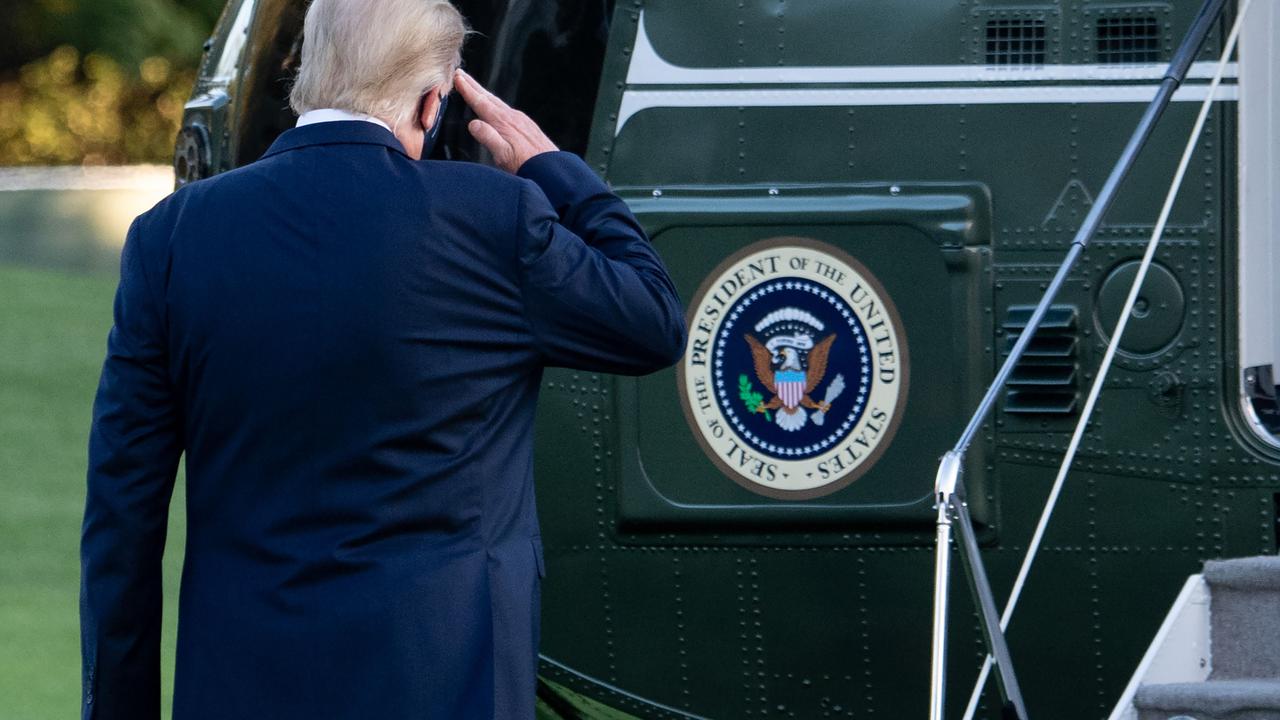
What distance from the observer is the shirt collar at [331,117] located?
89.0 inches

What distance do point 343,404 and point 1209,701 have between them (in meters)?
1.78

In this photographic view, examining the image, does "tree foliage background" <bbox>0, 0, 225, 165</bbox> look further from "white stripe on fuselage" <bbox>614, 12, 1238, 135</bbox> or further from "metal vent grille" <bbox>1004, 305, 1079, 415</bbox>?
"metal vent grille" <bbox>1004, 305, 1079, 415</bbox>

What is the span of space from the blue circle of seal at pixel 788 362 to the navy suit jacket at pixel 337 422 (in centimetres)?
194

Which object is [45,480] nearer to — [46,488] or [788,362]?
[46,488]

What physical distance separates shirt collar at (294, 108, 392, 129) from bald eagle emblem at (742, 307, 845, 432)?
2.07 metres

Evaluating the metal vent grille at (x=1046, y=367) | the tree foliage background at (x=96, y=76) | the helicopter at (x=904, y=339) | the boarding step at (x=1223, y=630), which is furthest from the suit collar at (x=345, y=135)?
the tree foliage background at (x=96, y=76)


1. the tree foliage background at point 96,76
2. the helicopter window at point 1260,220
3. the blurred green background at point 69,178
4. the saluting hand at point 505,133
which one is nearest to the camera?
the saluting hand at point 505,133

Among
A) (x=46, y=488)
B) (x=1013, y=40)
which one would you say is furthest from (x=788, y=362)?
(x=46, y=488)

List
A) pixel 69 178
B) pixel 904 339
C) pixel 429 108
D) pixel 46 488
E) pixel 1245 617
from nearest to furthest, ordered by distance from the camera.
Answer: pixel 429 108 → pixel 1245 617 → pixel 904 339 → pixel 46 488 → pixel 69 178

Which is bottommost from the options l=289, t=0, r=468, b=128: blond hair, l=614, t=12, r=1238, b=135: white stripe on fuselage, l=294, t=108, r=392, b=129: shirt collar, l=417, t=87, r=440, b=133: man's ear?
l=294, t=108, r=392, b=129: shirt collar

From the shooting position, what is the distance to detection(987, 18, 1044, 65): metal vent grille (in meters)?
4.24

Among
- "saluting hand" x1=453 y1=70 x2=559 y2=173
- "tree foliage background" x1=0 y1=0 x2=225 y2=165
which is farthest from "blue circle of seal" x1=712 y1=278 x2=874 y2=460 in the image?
"tree foliage background" x1=0 y1=0 x2=225 y2=165

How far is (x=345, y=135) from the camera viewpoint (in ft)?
7.39

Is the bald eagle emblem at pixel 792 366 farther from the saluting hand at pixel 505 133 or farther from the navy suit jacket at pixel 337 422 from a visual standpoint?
the navy suit jacket at pixel 337 422
